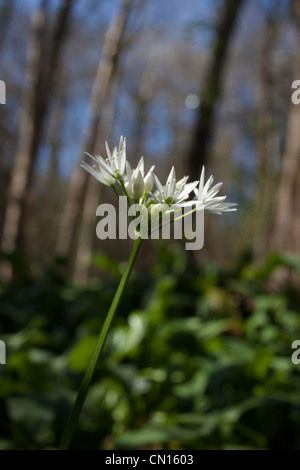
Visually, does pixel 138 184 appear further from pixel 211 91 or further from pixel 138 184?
pixel 211 91

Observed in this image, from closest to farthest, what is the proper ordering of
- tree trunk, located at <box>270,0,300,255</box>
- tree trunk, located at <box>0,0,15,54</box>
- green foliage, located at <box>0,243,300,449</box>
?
green foliage, located at <box>0,243,300,449</box> → tree trunk, located at <box>270,0,300,255</box> → tree trunk, located at <box>0,0,15,54</box>

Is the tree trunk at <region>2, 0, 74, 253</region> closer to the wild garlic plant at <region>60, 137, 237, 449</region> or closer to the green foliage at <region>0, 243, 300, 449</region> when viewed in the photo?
the green foliage at <region>0, 243, 300, 449</region>

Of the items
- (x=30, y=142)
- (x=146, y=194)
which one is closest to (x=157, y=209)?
(x=146, y=194)

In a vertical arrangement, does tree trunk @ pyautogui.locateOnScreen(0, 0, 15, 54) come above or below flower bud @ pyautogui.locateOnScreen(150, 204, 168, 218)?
above

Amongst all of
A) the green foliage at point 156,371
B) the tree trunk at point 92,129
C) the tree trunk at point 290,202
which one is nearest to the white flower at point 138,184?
the green foliage at point 156,371

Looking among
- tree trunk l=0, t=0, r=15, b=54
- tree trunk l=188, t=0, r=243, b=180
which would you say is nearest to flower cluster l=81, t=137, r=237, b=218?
tree trunk l=188, t=0, r=243, b=180
